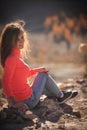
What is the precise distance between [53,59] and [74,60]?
1127 millimetres

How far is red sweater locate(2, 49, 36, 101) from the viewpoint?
461cm

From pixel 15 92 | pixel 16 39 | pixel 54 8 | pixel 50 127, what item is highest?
pixel 54 8

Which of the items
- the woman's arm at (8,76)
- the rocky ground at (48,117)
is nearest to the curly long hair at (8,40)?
the woman's arm at (8,76)

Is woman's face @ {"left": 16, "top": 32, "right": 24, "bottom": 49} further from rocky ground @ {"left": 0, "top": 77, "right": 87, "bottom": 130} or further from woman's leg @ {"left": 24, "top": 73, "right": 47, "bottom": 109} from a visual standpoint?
rocky ground @ {"left": 0, "top": 77, "right": 87, "bottom": 130}

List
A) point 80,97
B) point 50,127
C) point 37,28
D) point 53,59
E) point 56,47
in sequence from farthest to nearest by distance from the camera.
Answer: point 37,28 < point 56,47 < point 53,59 < point 80,97 < point 50,127

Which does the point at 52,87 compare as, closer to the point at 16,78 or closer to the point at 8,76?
the point at 16,78

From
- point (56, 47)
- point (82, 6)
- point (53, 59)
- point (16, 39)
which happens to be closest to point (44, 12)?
point (82, 6)

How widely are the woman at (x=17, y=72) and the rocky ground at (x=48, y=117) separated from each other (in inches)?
5.2

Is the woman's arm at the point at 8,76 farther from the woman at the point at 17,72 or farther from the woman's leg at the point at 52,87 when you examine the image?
the woman's leg at the point at 52,87

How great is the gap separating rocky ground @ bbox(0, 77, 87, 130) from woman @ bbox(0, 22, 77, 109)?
0.13m

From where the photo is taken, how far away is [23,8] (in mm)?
20984

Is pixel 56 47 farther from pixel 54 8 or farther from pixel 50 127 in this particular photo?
pixel 50 127

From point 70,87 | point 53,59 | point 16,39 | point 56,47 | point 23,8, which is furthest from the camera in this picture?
point 23,8

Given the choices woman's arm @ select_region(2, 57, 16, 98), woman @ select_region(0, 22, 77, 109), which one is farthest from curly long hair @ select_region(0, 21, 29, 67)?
woman's arm @ select_region(2, 57, 16, 98)
